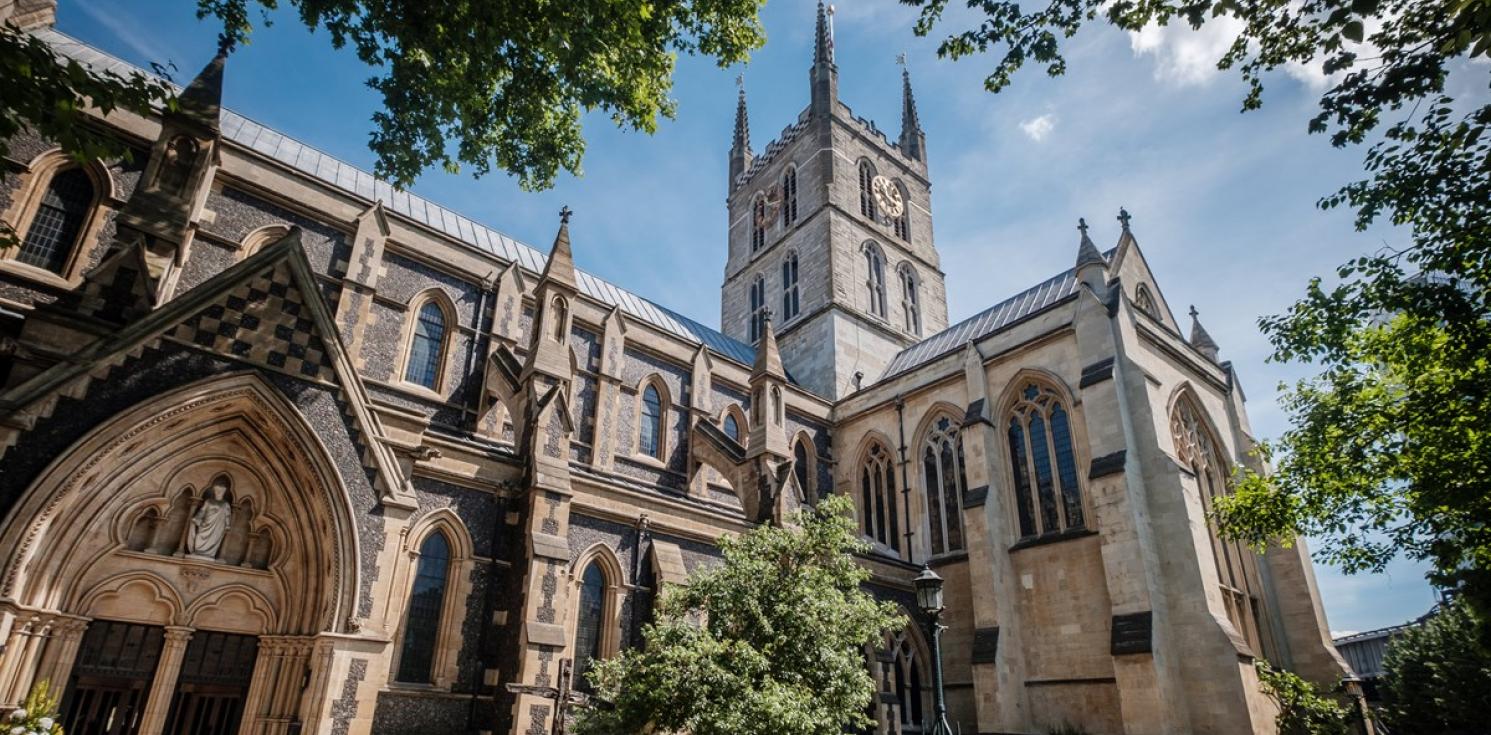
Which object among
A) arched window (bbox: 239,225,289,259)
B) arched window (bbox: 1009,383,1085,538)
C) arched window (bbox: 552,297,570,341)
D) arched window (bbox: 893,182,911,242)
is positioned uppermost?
arched window (bbox: 893,182,911,242)

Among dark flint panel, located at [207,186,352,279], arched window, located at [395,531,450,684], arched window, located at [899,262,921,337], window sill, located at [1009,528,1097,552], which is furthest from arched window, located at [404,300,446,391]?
arched window, located at [899,262,921,337]

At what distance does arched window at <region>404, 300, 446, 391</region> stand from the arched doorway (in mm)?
7267

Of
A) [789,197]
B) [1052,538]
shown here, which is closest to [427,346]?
[1052,538]

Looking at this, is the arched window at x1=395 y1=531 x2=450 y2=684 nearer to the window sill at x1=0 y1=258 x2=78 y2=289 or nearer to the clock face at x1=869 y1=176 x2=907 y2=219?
the window sill at x1=0 y1=258 x2=78 y2=289

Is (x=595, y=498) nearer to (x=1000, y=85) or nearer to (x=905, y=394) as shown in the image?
(x=1000, y=85)

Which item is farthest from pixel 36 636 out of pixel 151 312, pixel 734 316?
pixel 734 316

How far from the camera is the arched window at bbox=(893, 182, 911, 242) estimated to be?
34625 millimetres

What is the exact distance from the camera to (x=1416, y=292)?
10156 millimetres

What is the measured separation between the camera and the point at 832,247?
30.1m

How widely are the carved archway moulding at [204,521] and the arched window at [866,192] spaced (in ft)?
87.5

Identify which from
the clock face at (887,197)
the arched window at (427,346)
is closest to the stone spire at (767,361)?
the arched window at (427,346)

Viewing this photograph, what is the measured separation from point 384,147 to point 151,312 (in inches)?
137

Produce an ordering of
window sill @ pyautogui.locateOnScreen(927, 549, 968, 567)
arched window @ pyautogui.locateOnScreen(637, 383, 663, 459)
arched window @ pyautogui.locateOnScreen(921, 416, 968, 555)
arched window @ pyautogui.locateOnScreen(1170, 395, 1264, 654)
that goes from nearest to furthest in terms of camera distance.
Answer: arched window @ pyautogui.locateOnScreen(1170, 395, 1264, 654) < window sill @ pyautogui.locateOnScreen(927, 549, 968, 567) < arched window @ pyautogui.locateOnScreen(637, 383, 663, 459) < arched window @ pyautogui.locateOnScreen(921, 416, 968, 555)

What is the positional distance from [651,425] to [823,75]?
21103 millimetres
